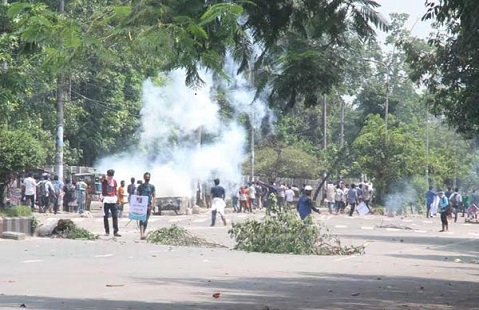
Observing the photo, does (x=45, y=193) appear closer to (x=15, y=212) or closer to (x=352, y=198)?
(x=15, y=212)

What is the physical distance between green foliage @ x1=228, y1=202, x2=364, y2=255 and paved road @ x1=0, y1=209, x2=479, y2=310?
0.54 meters

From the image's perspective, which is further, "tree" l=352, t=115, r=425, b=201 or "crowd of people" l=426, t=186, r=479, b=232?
"tree" l=352, t=115, r=425, b=201

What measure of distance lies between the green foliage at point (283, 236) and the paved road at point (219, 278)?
21.1 inches

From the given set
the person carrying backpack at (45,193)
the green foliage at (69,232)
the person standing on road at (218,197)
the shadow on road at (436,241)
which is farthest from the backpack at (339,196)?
the green foliage at (69,232)

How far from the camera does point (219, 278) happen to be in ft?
53.5

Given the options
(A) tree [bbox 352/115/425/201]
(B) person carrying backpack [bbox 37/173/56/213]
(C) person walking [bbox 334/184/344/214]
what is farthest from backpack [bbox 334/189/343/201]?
(B) person carrying backpack [bbox 37/173/56/213]

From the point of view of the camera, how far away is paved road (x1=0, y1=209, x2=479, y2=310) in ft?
42.1

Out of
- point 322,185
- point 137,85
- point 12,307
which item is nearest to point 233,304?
point 12,307

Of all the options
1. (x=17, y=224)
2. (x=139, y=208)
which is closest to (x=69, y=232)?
(x=17, y=224)

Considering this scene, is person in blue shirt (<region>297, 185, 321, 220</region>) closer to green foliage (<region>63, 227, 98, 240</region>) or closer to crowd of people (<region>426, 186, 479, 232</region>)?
green foliage (<region>63, 227, 98, 240</region>)

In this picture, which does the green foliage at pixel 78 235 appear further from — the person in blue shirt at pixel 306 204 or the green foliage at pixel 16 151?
the person in blue shirt at pixel 306 204

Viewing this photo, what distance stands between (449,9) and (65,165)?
40.9m

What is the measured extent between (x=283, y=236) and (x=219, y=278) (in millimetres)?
6563

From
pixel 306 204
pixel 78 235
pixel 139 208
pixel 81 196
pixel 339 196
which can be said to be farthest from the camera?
pixel 339 196
